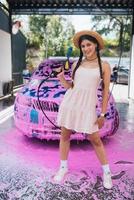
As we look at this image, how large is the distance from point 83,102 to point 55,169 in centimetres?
112

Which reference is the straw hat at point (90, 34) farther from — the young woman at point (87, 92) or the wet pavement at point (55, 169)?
the wet pavement at point (55, 169)

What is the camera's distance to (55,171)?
3836 mm

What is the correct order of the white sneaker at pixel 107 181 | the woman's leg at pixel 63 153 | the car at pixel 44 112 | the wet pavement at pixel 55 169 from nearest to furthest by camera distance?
the wet pavement at pixel 55 169 → the white sneaker at pixel 107 181 → the woman's leg at pixel 63 153 → the car at pixel 44 112

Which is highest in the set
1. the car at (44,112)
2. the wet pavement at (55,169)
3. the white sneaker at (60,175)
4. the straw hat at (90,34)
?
the straw hat at (90,34)

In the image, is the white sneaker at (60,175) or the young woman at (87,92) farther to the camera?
the white sneaker at (60,175)

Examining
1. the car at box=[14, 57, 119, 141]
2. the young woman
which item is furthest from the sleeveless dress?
the car at box=[14, 57, 119, 141]

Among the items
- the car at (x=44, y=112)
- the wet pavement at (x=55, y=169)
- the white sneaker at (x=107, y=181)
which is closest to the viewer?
the wet pavement at (x=55, y=169)

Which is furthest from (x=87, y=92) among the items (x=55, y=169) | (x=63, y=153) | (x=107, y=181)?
(x=55, y=169)

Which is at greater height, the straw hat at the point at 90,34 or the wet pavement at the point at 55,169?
the straw hat at the point at 90,34

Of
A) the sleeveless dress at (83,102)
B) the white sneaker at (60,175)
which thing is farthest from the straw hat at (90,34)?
the white sneaker at (60,175)

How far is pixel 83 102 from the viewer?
3.28 m

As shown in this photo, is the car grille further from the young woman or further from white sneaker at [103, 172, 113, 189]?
white sneaker at [103, 172, 113, 189]

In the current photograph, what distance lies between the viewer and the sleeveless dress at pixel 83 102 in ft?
10.6

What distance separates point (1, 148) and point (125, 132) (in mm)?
2447
